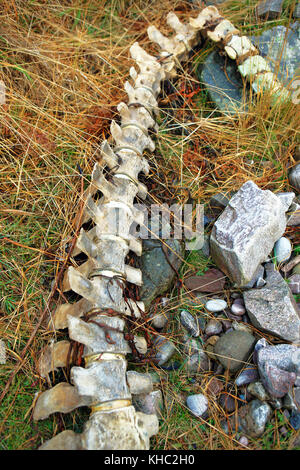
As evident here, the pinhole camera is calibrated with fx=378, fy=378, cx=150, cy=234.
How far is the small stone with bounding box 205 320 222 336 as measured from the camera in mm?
2262

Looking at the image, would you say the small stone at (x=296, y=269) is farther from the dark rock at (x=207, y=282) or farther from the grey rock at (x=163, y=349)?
the grey rock at (x=163, y=349)

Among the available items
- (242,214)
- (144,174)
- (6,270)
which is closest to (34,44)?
(144,174)

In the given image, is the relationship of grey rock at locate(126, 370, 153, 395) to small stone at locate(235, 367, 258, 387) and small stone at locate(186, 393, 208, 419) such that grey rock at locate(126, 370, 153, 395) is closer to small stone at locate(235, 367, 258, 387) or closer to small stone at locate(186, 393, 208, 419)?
small stone at locate(186, 393, 208, 419)

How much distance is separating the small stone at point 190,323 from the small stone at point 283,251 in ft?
2.28

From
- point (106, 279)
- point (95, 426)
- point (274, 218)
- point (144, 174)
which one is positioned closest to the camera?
point (95, 426)

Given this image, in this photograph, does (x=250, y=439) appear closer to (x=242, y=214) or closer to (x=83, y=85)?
(x=242, y=214)

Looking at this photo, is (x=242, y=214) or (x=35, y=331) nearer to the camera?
(x=35, y=331)

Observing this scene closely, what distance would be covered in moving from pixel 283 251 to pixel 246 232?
0.35 m

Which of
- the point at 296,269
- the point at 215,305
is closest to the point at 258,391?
the point at 215,305

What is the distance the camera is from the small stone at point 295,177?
8.71 ft

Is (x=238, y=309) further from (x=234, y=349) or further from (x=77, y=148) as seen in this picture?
(x=77, y=148)

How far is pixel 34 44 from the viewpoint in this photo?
3072mm

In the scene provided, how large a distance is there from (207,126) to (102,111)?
82 cm
